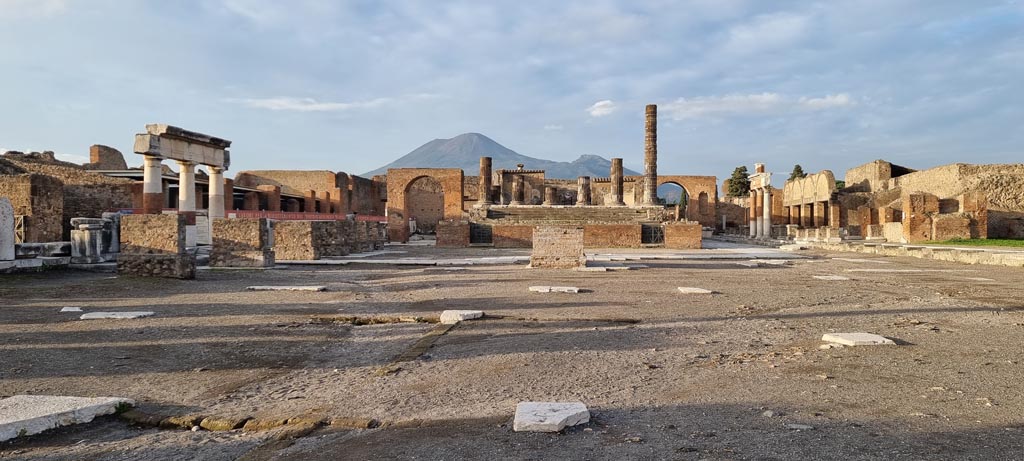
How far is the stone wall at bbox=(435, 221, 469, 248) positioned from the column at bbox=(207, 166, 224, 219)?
29.2 ft

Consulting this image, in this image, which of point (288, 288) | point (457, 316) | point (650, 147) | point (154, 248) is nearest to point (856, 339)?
point (457, 316)

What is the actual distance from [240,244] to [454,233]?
12856 millimetres

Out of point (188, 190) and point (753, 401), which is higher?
point (188, 190)

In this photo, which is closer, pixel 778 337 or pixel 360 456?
pixel 360 456

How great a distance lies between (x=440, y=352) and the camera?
213 inches

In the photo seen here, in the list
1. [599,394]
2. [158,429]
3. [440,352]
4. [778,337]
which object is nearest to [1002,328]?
[778,337]

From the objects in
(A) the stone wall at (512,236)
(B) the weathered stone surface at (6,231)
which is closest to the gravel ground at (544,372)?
(B) the weathered stone surface at (6,231)

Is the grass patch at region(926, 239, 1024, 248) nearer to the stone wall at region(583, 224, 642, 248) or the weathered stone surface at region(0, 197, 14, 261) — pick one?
the stone wall at region(583, 224, 642, 248)

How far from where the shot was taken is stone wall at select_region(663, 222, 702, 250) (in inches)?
1020

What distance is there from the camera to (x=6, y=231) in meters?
11.0

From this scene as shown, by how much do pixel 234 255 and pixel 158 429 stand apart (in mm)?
12349

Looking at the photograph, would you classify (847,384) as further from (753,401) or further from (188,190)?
(188,190)

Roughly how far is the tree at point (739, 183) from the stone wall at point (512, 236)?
43.4 meters

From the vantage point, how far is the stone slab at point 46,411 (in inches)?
129
